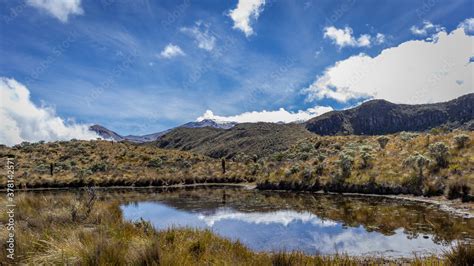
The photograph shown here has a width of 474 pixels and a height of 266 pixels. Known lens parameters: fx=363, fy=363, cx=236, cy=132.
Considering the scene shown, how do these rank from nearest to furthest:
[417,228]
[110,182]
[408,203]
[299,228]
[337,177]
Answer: [417,228], [299,228], [408,203], [337,177], [110,182]

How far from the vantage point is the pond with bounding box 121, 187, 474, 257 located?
36.5 ft

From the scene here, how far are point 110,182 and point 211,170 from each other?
1126cm

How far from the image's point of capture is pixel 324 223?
49.7 ft

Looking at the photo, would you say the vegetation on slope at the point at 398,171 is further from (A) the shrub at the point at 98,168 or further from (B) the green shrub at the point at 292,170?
(A) the shrub at the point at 98,168

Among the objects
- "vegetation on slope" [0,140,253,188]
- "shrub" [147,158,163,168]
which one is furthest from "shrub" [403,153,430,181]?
"shrub" [147,158,163,168]

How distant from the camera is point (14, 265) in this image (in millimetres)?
6805

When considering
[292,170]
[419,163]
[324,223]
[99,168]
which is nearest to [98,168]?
[99,168]

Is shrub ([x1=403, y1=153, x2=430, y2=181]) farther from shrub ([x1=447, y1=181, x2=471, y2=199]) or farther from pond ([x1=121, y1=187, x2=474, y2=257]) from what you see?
pond ([x1=121, y1=187, x2=474, y2=257])

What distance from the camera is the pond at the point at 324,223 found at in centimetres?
1113

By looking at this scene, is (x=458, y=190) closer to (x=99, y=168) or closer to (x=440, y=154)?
(x=440, y=154)

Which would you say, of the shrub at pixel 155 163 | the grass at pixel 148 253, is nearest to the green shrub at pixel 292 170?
the grass at pixel 148 253

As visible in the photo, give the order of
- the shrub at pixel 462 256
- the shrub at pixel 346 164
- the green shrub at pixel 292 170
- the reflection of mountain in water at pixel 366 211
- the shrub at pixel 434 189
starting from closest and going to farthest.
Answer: the shrub at pixel 462 256
the reflection of mountain in water at pixel 366 211
the shrub at pixel 434 189
the shrub at pixel 346 164
the green shrub at pixel 292 170

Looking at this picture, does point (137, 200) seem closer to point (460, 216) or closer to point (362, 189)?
point (362, 189)

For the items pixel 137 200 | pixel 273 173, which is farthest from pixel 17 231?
pixel 273 173
